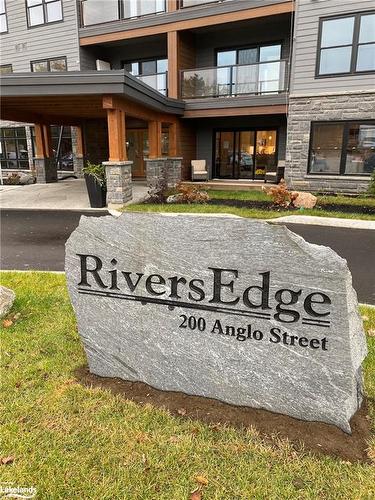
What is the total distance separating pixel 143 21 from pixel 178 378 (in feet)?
52.3

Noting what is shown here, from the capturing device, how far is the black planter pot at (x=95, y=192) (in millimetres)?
11445

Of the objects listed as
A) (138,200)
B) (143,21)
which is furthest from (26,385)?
(143,21)

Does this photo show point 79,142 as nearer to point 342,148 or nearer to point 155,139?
point 155,139

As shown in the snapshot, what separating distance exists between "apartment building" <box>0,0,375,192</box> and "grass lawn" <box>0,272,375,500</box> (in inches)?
356

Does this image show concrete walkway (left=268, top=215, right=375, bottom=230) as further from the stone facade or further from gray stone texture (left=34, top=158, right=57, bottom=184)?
gray stone texture (left=34, top=158, right=57, bottom=184)

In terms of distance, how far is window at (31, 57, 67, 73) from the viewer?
18.0 metres

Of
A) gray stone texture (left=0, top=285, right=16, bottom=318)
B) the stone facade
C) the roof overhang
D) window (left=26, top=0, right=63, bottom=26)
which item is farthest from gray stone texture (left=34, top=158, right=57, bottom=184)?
gray stone texture (left=0, top=285, right=16, bottom=318)

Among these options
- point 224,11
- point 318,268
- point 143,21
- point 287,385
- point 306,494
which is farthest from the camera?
point 143,21

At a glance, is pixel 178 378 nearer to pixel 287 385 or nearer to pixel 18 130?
pixel 287 385

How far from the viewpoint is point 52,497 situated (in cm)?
211

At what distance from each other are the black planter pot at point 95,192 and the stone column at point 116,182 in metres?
0.19

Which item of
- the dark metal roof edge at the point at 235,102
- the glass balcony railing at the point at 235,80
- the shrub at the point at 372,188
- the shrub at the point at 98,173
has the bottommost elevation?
the shrub at the point at 372,188

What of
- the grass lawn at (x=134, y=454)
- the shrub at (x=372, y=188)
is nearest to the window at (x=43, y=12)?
the shrub at (x=372, y=188)

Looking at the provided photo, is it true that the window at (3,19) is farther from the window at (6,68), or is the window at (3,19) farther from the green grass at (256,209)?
the green grass at (256,209)
